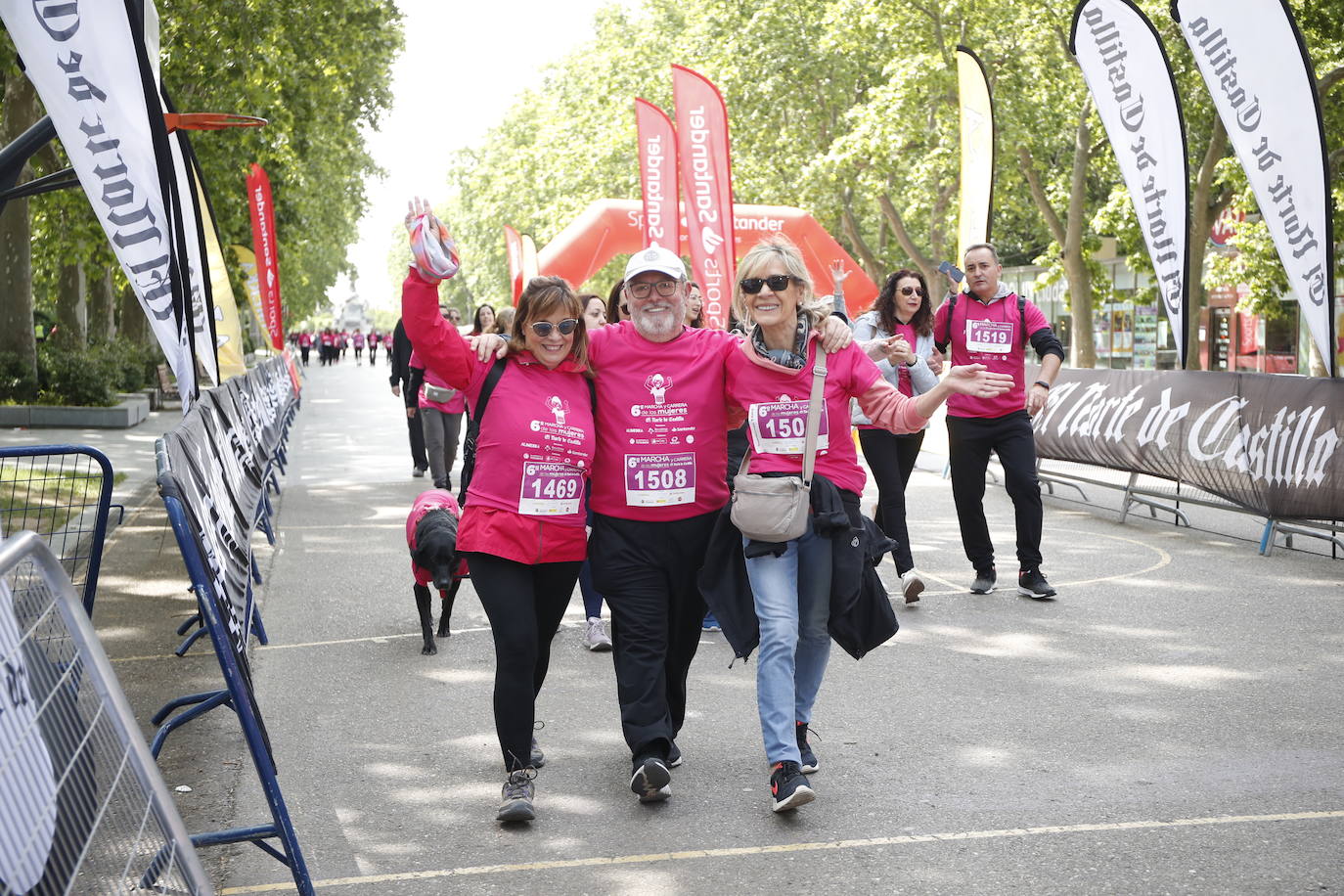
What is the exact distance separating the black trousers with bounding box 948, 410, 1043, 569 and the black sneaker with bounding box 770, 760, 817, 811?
3.91 metres

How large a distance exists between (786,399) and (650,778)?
4.26ft

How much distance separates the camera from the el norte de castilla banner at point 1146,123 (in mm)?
11172

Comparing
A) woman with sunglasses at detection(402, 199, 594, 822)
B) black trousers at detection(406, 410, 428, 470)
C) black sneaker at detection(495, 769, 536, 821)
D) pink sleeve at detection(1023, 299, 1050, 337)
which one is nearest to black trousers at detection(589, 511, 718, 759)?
woman with sunglasses at detection(402, 199, 594, 822)

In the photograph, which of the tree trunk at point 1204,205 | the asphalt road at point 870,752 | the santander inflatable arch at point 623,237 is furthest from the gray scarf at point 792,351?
the santander inflatable arch at point 623,237

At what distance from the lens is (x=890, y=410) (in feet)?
15.8

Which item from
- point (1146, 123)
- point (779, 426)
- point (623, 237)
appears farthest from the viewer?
point (623, 237)

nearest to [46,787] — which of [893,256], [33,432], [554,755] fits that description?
[554,755]

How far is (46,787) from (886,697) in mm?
4437

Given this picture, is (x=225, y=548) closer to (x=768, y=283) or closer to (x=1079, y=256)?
(x=768, y=283)

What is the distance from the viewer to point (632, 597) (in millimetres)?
4727

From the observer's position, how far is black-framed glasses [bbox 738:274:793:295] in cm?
477

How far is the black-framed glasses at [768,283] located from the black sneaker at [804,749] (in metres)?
1.51

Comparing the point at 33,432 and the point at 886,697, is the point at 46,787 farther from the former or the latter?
the point at 33,432

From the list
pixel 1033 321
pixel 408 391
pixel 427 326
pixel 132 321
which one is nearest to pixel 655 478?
pixel 427 326
